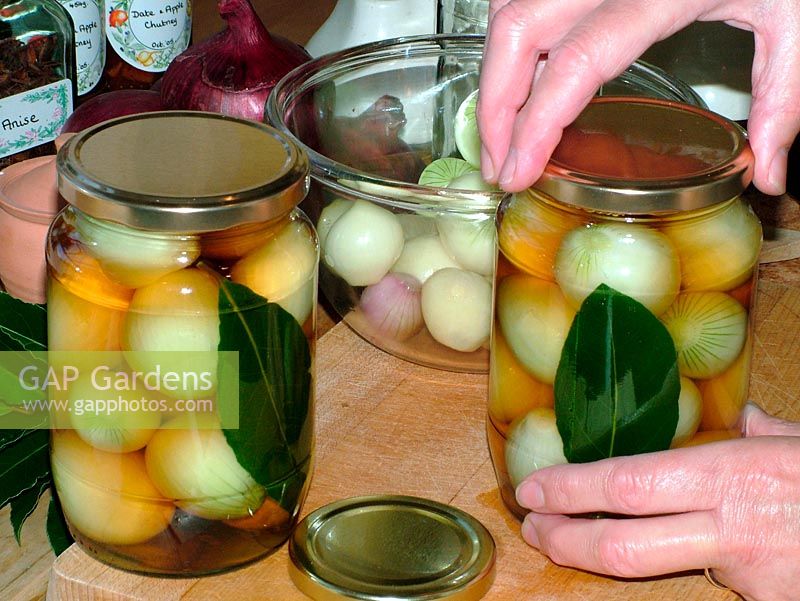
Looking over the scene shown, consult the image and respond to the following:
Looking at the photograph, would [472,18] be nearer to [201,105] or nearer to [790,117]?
[201,105]

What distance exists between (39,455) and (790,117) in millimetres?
519

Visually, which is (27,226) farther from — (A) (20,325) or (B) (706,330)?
(B) (706,330)

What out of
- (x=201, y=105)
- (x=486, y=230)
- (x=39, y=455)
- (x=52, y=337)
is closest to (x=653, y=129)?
(x=486, y=230)

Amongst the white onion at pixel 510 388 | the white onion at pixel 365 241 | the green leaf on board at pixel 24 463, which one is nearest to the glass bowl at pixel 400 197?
the white onion at pixel 365 241

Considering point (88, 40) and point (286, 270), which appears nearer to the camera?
point (286, 270)

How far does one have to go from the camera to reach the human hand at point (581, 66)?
0.57 metres

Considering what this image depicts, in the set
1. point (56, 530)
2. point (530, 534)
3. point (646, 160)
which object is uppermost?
point (646, 160)

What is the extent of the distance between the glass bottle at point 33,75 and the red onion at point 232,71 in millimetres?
97

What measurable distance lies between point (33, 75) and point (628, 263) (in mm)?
681

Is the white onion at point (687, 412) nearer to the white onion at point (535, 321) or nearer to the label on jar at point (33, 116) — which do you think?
the white onion at point (535, 321)

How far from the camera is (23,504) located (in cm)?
76

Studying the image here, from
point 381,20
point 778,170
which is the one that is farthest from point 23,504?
point 381,20

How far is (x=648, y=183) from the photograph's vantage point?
0.53m

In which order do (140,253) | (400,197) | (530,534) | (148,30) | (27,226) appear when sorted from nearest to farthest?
(140,253) → (530,534) → (400,197) → (27,226) → (148,30)
